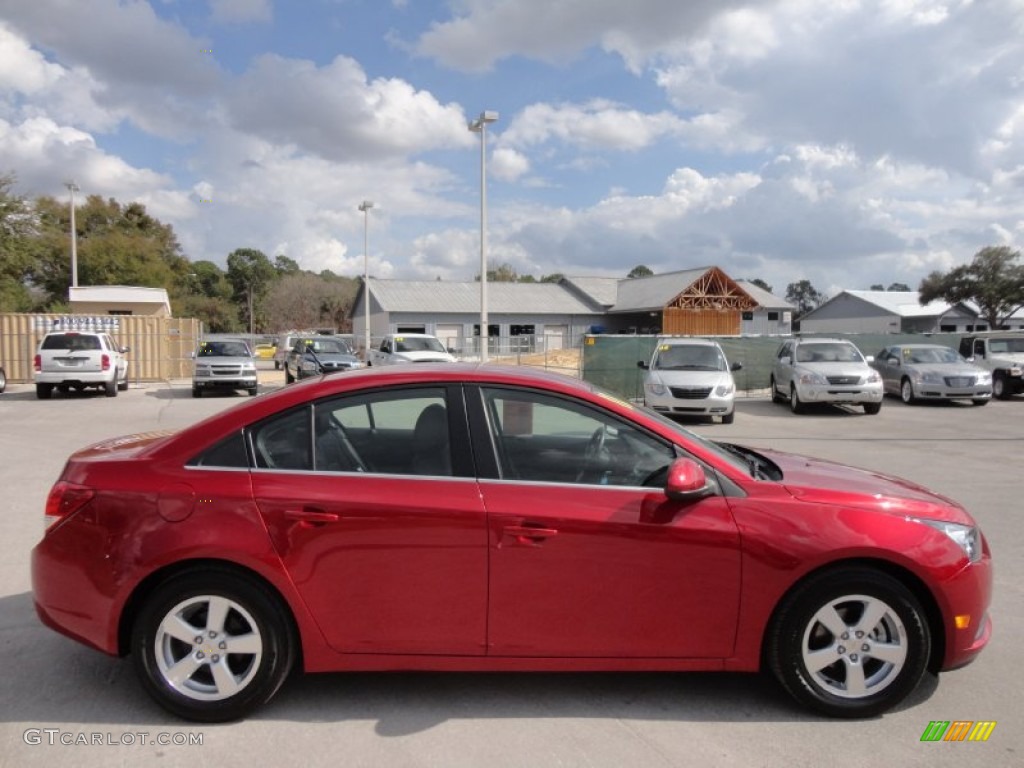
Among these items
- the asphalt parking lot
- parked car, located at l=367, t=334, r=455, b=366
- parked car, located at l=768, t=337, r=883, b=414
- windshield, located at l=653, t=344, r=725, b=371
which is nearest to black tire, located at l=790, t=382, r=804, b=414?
parked car, located at l=768, t=337, r=883, b=414

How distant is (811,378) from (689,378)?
134 inches

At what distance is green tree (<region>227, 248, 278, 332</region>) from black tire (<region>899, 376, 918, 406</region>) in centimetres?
7511

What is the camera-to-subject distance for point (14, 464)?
961cm

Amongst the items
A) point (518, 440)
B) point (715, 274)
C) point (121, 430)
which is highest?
point (715, 274)

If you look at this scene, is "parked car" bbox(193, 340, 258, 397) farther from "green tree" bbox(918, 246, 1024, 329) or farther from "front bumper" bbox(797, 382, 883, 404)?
"green tree" bbox(918, 246, 1024, 329)

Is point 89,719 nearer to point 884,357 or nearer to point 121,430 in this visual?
point 121,430

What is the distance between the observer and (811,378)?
16.3 m

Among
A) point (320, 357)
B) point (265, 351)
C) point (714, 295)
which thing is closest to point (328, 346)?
point (320, 357)

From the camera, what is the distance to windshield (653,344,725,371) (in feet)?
51.1

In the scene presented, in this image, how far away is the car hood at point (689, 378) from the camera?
1462cm

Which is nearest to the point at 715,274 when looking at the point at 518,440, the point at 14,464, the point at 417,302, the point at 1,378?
the point at 417,302

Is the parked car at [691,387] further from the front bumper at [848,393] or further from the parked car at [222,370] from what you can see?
the parked car at [222,370]

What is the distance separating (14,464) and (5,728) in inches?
301

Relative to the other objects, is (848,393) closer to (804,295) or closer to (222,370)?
(222,370)
